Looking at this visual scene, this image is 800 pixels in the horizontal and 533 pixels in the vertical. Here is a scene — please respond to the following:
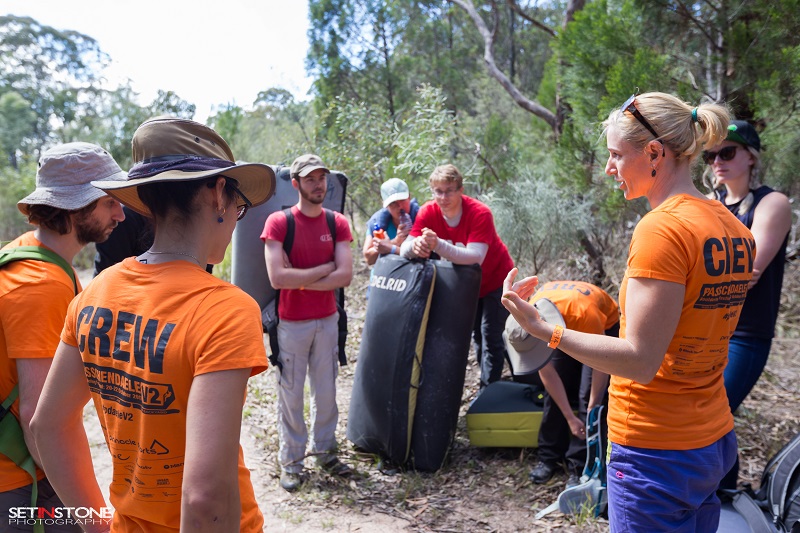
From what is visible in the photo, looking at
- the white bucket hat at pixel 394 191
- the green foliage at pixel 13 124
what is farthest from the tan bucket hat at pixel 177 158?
the green foliage at pixel 13 124

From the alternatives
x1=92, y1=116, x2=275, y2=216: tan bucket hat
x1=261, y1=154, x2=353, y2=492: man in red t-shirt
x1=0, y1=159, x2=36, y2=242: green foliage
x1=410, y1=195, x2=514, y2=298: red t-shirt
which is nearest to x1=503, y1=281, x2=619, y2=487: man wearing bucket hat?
x1=410, y1=195, x2=514, y2=298: red t-shirt

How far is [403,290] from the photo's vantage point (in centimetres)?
392

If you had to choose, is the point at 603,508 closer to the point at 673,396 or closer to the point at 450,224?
the point at 673,396

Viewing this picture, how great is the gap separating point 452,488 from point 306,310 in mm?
1499

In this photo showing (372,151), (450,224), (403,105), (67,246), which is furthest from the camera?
(403,105)

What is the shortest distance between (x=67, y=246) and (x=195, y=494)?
1187mm

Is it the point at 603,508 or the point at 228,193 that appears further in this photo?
the point at 603,508

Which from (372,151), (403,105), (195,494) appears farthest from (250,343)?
(403,105)

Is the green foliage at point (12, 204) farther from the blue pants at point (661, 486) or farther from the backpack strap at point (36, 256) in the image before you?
the blue pants at point (661, 486)

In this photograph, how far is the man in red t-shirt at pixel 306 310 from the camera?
394cm

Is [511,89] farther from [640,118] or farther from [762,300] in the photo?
[640,118]

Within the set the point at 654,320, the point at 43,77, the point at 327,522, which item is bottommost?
the point at 327,522

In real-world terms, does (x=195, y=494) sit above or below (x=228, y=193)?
below

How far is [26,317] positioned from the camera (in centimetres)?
164
